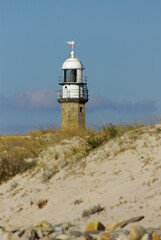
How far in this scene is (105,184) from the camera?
12953 mm

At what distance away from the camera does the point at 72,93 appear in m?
49.6

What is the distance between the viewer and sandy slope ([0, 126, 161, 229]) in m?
10.4

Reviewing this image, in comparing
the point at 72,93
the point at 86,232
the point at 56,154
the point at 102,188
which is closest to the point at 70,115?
the point at 72,93

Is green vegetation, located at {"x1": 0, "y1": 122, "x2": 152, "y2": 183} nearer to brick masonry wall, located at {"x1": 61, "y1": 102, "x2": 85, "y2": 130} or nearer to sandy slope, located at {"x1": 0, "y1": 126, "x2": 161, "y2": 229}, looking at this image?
sandy slope, located at {"x1": 0, "y1": 126, "x2": 161, "y2": 229}

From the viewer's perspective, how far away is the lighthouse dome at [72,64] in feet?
161

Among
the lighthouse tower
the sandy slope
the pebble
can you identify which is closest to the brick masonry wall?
the lighthouse tower

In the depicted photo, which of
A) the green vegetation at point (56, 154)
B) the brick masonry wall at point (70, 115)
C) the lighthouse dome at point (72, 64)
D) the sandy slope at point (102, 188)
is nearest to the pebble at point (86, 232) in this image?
the sandy slope at point (102, 188)

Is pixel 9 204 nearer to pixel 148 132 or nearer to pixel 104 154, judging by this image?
pixel 104 154

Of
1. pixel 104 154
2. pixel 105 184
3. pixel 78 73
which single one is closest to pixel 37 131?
pixel 104 154

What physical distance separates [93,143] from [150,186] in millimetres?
5481

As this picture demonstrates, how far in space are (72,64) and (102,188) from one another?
37571 millimetres

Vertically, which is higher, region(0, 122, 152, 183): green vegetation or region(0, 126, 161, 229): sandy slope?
region(0, 122, 152, 183): green vegetation

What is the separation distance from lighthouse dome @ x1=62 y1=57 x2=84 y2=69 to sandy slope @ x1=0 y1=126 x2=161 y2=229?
105 feet

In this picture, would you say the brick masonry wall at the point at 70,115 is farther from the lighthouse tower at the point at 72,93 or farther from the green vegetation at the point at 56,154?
the green vegetation at the point at 56,154
